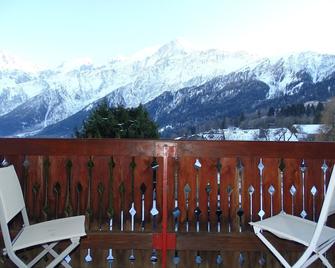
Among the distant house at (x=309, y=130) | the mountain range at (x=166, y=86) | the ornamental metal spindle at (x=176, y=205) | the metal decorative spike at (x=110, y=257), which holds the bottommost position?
the metal decorative spike at (x=110, y=257)

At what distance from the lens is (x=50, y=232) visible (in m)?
1.78

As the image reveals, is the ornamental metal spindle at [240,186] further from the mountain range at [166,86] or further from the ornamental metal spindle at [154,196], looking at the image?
the mountain range at [166,86]

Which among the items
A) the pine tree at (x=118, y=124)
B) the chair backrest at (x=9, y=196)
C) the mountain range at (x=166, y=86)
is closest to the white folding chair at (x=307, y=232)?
the chair backrest at (x=9, y=196)

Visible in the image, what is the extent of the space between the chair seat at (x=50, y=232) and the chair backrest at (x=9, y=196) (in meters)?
0.11

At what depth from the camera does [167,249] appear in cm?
231

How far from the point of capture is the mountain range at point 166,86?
4.45m

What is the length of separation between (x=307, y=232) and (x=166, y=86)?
334 cm

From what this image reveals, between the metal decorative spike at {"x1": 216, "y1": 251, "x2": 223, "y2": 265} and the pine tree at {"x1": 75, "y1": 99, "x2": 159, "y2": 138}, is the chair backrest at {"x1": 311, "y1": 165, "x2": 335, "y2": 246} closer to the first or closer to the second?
the metal decorative spike at {"x1": 216, "y1": 251, "x2": 223, "y2": 265}

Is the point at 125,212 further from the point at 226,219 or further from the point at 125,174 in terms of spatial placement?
the point at 226,219

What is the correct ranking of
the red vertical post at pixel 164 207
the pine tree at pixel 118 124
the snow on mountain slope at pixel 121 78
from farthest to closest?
the snow on mountain slope at pixel 121 78 < the pine tree at pixel 118 124 < the red vertical post at pixel 164 207

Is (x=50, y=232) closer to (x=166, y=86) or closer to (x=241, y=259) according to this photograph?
(x=241, y=259)

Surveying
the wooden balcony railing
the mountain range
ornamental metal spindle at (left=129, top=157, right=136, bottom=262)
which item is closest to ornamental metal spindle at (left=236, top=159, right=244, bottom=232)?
the wooden balcony railing

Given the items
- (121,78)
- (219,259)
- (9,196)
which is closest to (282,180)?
(219,259)

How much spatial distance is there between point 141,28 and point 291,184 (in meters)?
3.42
